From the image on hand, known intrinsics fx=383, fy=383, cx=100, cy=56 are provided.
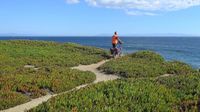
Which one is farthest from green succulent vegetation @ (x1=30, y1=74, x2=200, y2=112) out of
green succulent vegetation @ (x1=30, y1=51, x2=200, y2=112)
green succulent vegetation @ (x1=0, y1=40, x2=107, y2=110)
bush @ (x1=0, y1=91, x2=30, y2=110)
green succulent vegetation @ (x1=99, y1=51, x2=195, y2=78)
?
green succulent vegetation @ (x1=99, y1=51, x2=195, y2=78)

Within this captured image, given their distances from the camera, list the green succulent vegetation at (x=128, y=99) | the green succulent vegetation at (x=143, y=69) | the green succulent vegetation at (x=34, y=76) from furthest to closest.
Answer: the green succulent vegetation at (x=143, y=69) < the green succulent vegetation at (x=34, y=76) < the green succulent vegetation at (x=128, y=99)

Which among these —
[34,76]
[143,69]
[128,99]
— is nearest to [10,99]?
[34,76]

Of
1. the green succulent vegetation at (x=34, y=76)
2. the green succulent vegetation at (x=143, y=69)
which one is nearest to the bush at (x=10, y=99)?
the green succulent vegetation at (x=34, y=76)

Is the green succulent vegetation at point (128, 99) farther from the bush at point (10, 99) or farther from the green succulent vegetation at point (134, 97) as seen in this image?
the bush at point (10, 99)

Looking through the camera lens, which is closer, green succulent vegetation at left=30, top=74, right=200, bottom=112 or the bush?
green succulent vegetation at left=30, top=74, right=200, bottom=112

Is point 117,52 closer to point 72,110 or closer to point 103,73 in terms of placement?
point 103,73

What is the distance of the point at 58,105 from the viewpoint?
15547 millimetres

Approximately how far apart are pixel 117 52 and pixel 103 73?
1141 cm

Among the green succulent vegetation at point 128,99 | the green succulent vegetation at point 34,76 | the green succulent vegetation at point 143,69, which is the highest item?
the green succulent vegetation at point 128,99

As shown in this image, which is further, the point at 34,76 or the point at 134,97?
the point at 34,76

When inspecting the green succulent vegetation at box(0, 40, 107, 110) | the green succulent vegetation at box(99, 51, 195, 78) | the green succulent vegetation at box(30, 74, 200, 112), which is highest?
the green succulent vegetation at box(30, 74, 200, 112)

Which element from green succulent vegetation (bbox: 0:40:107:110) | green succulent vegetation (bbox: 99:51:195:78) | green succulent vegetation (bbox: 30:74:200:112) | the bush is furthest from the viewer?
green succulent vegetation (bbox: 99:51:195:78)

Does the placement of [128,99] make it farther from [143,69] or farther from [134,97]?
[143,69]

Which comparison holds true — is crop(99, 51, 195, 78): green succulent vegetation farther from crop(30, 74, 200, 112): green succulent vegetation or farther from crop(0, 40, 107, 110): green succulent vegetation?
crop(30, 74, 200, 112): green succulent vegetation
